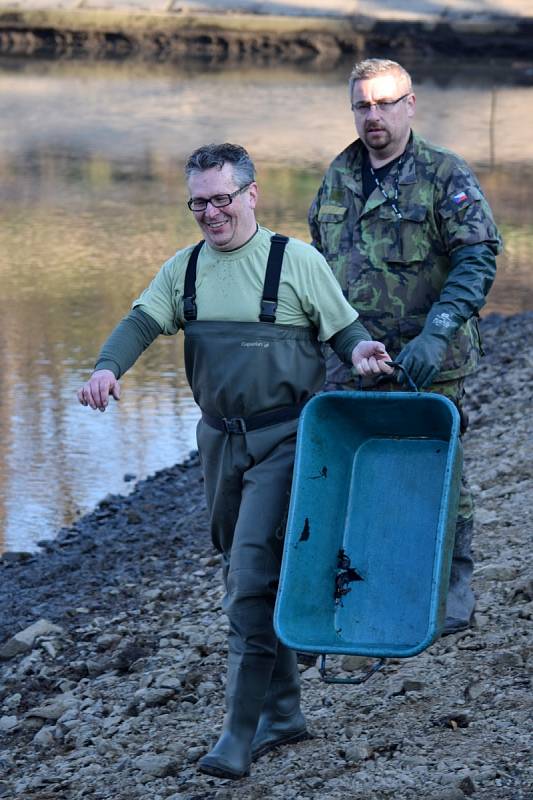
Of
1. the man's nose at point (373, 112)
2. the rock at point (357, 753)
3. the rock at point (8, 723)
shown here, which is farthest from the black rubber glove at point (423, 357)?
the rock at point (8, 723)

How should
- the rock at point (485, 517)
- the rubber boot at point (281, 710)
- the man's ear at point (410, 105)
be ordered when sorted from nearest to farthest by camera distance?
1. the rubber boot at point (281, 710)
2. the man's ear at point (410, 105)
3. the rock at point (485, 517)

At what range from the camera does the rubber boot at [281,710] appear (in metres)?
4.48

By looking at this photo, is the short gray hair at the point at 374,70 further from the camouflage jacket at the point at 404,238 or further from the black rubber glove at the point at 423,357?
the black rubber glove at the point at 423,357

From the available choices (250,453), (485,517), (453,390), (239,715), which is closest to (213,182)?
(250,453)

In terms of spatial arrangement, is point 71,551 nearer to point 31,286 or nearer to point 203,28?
point 31,286

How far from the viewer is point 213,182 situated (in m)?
4.27

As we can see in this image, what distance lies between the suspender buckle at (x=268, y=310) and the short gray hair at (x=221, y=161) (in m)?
0.33

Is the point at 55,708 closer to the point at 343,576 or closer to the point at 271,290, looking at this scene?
the point at 343,576

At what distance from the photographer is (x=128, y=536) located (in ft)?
24.8

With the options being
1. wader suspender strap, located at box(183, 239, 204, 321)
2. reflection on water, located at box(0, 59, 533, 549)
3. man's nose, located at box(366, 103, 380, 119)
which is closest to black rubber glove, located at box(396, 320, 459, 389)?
wader suspender strap, located at box(183, 239, 204, 321)

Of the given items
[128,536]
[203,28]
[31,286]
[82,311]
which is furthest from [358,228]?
[203,28]

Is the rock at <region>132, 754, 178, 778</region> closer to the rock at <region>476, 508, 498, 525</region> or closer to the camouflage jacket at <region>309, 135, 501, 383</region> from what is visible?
the camouflage jacket at <region>309, 135, 501, 383</region>

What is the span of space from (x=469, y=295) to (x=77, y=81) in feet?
Answer: 68.5

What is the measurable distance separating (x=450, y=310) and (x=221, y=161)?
37.8 inches
